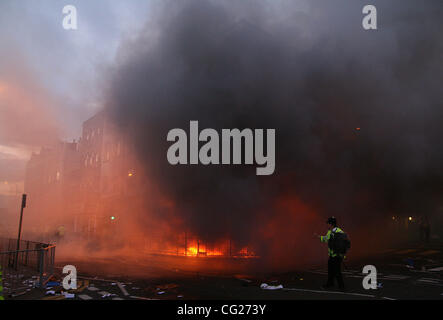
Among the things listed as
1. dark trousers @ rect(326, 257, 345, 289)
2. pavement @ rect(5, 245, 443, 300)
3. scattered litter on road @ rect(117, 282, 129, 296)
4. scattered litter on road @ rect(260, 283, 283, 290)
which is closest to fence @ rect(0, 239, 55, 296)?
pavement @ rect(5, 245, 443, 300)

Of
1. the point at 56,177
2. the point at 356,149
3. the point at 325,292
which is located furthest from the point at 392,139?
the point at 56,177

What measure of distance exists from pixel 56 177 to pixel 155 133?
30.7 meters

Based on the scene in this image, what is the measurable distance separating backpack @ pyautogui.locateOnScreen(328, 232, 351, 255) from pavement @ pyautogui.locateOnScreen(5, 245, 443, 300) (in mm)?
705

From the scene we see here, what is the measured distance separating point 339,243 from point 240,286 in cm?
209

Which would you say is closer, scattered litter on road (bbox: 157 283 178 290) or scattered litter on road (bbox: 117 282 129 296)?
scattered litter on road (bbox: 117 282 129 296)

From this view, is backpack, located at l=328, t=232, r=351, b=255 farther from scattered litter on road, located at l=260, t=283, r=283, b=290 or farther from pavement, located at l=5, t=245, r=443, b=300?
scattered litter on road, located at l=260, t=283, r=283, b=290

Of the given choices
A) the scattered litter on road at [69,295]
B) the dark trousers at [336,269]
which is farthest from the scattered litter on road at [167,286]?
the dark trousers at [336,269]

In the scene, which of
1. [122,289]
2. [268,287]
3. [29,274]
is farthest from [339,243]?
[29,274]

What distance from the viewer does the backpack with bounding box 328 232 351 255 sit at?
18.5 feet

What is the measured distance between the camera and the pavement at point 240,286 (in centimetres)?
538

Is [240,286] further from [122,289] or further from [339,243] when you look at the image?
[122,289]

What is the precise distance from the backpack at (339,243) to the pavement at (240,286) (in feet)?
2.31

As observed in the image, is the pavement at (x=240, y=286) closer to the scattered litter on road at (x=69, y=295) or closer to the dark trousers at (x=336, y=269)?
the scattered litter on road at (x=69, y=295)

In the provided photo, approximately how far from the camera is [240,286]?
6.31 meters
